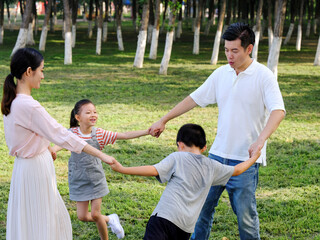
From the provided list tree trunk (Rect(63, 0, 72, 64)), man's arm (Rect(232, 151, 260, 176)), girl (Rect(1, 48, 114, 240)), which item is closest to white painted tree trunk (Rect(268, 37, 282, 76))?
tree trunk (Rect(63, 0, 72, 64))

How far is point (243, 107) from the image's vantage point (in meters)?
4.00

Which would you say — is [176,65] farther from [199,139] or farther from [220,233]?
[199,139]

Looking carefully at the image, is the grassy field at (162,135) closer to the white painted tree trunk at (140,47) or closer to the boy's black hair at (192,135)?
the white painted tree trunk at (140,47)

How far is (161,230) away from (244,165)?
0.84m

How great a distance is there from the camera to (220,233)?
5.31 m

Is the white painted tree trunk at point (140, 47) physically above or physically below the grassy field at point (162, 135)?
above

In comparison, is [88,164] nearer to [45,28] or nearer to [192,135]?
[192,135]

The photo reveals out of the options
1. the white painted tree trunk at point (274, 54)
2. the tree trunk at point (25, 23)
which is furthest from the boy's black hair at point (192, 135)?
the tree trunk at point (25, 23)

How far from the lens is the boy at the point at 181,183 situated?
3426mm

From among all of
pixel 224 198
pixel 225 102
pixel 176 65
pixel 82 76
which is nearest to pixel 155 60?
pixel 176 65

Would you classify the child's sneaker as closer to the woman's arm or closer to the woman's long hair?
the woman's arm

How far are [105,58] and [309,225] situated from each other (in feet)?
69.9

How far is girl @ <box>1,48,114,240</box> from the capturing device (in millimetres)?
3361

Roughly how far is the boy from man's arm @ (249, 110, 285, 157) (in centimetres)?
33
